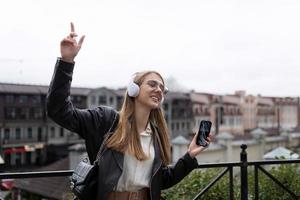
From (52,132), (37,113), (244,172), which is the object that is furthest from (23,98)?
(244,172)

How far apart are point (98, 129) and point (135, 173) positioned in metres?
0.30

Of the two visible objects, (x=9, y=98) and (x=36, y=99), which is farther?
(x=36, y=99)

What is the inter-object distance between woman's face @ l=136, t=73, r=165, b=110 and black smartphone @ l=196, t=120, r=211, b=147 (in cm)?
27

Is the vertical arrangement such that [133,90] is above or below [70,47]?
below

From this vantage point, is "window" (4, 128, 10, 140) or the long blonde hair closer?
the long blonde hair

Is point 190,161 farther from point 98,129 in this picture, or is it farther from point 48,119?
point 48,119

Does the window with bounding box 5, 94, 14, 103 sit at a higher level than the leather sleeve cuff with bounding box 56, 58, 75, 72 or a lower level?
higher

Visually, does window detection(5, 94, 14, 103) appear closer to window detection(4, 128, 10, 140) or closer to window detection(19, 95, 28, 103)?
window detection(19, 95, 28, 103)

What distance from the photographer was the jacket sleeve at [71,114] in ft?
6.54

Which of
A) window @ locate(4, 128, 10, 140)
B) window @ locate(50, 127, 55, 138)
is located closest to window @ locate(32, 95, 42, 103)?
window @ locate(4, 128, 10, 140)

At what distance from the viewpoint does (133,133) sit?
7.18 feet

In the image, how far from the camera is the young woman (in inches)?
79.5

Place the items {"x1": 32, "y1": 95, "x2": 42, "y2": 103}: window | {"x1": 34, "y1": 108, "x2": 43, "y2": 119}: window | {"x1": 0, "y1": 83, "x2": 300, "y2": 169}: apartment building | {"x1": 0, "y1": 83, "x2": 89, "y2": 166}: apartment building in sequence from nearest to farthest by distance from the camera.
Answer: {"x1": 0, "y1": 83, "x2": 89, "y2": 166}: apartment building → {"x1": 0, "y1": 83, "x2": 300, "y2": 169}: apartment building → {"x1": 32, "y1": 95, "x2": 42, "y2": 103}: window → {"x1": 34, "y1": 108, "x2": 43, "y2": 119}: window

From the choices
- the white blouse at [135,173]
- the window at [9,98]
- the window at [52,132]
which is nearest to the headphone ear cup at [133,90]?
the white blouse at [135,173]
